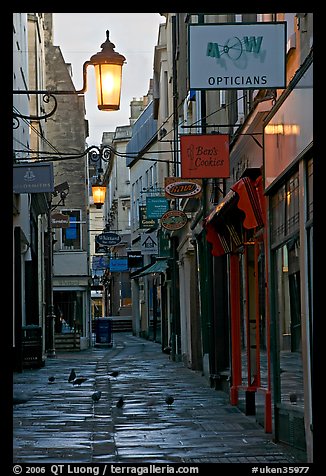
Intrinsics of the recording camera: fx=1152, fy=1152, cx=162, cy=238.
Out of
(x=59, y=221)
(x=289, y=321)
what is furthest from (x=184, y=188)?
(x=59, y=221)

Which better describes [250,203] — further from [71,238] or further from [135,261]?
[135,261]

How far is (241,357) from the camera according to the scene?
16.4 meters

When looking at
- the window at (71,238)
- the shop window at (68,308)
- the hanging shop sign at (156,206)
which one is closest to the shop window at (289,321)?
the hanging shop sign at (156,206)

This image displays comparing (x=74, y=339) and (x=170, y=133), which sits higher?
(x=170, y=133)

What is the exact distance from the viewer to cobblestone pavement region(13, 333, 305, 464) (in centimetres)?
1085

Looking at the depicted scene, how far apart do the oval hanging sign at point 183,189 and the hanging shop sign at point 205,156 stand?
519 centimetres

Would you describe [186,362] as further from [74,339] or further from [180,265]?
[74,339]

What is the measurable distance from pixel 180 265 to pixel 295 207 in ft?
73.1

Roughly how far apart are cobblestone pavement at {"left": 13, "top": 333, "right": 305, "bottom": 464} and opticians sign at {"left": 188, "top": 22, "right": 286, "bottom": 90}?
3.52 m

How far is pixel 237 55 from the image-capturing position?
11.1 meters

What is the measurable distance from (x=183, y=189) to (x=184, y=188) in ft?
0.14

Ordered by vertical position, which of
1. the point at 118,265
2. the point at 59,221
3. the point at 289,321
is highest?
the point at 59,221

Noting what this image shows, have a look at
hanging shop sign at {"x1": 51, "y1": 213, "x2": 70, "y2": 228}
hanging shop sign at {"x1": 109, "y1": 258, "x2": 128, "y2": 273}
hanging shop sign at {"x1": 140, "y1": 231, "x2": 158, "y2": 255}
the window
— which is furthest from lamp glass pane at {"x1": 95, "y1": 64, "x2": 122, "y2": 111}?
hanging shop sign at {"x1": 109, "y1": 258, "x2": 128, "y2": 273}
